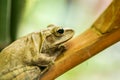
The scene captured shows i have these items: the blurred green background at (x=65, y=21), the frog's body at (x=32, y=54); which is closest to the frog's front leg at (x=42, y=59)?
the frog's body at (x=32, y=54)

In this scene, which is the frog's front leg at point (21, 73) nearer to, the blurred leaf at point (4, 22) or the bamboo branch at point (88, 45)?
the bamboo branch at point (88, 45)

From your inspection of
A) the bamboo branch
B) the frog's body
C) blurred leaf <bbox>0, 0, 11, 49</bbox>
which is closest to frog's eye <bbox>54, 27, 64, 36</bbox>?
the frog's body

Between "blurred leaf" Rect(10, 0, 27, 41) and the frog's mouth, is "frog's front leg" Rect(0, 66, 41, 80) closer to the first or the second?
the frog's mouth

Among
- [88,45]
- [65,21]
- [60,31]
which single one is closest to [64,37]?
[60,31]

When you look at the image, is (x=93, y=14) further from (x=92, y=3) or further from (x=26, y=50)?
(x=26, y=50)

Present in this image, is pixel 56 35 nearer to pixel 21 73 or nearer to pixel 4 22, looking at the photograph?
pixel 21 73

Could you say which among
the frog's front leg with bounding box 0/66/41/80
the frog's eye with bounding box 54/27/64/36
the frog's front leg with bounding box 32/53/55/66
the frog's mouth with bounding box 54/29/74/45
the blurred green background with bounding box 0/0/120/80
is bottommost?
the blurred green background with bounding box 0/0/120/80
